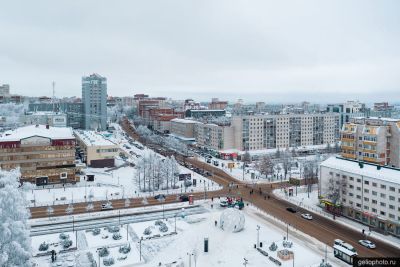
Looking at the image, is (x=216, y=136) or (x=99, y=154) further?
(x=216, y=136)

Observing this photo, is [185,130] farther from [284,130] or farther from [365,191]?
[365,191]

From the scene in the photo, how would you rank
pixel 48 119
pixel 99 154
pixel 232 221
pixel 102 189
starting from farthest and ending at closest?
pixel 48 119
pixel 99 154
pixel 102 189
pixel 232 221

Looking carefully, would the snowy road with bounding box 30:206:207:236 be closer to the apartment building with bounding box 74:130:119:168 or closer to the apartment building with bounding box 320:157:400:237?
the apartment building with bounding box 320:157:400:237

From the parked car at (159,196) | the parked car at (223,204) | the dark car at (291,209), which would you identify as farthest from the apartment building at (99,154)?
the dark car at (291,209)

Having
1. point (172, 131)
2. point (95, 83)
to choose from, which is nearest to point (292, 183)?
point (172, 131)

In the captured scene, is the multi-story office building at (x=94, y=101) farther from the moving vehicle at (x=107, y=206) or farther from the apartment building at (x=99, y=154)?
the moving vehicle at (x=107, y=206)

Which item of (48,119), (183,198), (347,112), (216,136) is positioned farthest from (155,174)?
(347,112)
